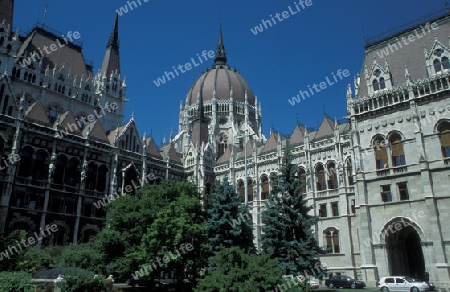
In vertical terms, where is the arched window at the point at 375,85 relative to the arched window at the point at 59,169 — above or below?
above

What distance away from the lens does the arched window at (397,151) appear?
101 feet

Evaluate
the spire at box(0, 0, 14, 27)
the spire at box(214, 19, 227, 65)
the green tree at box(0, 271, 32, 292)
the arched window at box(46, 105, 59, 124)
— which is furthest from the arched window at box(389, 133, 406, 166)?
the spire at box(214, 19, 227, 65)

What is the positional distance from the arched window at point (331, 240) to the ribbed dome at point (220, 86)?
42.9m

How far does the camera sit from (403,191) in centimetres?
3008

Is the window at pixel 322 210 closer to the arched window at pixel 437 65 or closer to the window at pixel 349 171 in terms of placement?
the window at pixel 349 171

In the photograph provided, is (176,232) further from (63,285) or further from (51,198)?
(51,198)

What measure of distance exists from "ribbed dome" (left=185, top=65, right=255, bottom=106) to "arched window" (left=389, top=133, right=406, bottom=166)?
4866 cm

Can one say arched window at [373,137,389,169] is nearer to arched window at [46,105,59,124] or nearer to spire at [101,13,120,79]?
arched window at [46,105,59,124]

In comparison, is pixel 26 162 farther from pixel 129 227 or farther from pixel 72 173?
pixel 129 227

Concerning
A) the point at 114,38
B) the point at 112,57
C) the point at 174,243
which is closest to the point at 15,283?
the point at 174,243

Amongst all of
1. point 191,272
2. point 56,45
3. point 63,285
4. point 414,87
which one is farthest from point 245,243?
point 56,45

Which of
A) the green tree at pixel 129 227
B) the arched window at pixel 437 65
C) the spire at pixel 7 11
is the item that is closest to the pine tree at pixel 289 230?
the green tree at pixel 129 227

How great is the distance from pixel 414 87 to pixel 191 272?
23210 millimetres

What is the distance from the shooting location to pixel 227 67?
87.6m
